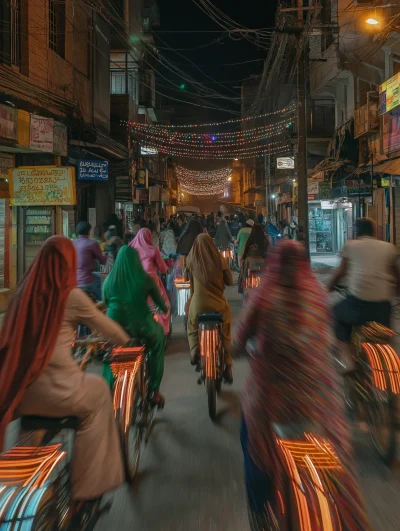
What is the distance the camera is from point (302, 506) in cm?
258

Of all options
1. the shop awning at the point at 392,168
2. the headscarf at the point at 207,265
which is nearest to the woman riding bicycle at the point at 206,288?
the headscarf at the point at 207,265

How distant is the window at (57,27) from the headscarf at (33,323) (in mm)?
15434

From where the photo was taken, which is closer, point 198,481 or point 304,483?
point 304,483

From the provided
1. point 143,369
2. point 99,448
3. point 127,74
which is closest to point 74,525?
point 99,448

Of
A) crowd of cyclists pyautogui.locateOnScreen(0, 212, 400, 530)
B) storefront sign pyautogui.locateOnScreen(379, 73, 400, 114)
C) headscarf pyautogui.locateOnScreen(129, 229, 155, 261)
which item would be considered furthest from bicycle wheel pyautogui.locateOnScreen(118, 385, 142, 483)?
storefront sign pyautogui.locateOnScreen(379, 73, 400, 114)

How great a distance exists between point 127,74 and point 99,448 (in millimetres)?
26946

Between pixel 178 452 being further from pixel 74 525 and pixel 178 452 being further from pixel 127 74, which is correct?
pixel 127 74

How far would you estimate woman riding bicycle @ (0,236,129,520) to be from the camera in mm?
3002

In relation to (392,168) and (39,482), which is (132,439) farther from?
(392,168)

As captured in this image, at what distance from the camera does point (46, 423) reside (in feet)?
10.5

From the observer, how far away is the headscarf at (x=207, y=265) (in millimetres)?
6645

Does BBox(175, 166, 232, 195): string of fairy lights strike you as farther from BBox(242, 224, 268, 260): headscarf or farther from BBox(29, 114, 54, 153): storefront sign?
BBox(242, 224, 268, 260): headscarf

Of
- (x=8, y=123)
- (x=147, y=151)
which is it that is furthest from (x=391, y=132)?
(x=147, y=151)

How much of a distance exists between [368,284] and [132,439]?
258 cm
